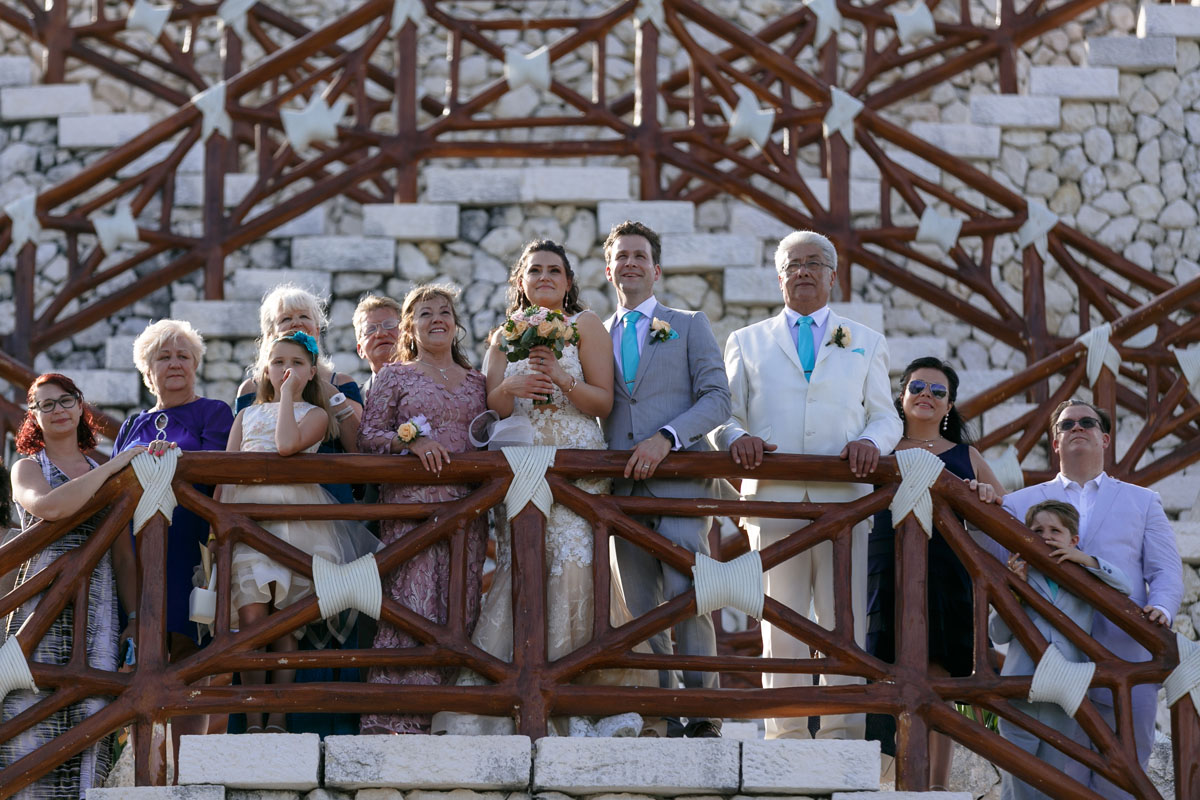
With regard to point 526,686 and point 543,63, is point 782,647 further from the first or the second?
point 543,63

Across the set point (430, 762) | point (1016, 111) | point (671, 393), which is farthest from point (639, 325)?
point (1016, 111)

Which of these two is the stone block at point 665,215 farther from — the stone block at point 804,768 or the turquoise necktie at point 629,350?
the stone block at point 804,768

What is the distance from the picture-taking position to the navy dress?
20.4 feet

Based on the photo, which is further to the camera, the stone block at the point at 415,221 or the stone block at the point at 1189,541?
the stone block at the point at 415,221

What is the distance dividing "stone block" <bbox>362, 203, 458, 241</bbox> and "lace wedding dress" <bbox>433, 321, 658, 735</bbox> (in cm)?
326

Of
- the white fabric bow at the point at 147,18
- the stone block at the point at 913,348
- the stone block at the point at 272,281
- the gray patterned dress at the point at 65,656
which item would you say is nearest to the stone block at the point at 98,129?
the white fabric bow at the point at 147,18

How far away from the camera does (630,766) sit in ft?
18.6

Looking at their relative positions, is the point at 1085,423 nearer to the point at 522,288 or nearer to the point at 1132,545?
the point at 1132,545

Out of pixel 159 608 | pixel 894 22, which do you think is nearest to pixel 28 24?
pixel 894 22

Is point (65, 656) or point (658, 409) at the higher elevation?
point (658, 409)

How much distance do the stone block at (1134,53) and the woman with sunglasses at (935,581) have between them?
5237 millimetres

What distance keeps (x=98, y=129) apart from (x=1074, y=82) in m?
5.67

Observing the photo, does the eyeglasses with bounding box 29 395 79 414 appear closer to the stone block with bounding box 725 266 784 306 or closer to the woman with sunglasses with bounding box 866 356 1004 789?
the woman with sunglasses with bounding box 866 356 1004 789

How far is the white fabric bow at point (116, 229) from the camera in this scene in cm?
930
